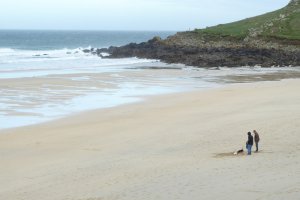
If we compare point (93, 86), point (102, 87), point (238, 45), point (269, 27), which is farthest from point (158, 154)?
point (269, 27)

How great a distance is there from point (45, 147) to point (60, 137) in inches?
61.8

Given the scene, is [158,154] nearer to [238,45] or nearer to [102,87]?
[102,87]

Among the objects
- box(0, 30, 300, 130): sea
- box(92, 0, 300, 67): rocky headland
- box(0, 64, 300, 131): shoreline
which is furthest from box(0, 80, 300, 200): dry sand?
box(92, 0, 300, 67): rocky headland

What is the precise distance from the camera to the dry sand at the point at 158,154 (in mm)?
12765

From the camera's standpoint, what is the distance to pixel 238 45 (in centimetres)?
5847

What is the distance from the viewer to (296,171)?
13469 mm

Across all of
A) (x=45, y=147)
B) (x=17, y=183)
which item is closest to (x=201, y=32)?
(x=45, y=147)

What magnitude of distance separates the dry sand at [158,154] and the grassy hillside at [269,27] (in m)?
36.6

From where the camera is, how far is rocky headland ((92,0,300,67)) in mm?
52562

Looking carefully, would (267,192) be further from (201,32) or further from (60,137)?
(201,32)

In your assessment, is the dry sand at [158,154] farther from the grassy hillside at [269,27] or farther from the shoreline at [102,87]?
the grassy hillside at [269,27]

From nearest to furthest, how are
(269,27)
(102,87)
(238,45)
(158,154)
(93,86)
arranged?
(158,154)
(102,87)
(93,86)
(238,45)
(269,27)

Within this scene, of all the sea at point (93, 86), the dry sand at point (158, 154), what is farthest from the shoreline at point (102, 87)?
the dry sand at point (158, 154)

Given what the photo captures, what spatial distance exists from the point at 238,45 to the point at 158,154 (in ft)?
142
